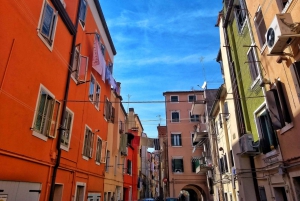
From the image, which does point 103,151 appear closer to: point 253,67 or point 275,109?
point 253,67

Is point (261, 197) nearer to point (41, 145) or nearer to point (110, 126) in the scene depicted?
point (41, 145)

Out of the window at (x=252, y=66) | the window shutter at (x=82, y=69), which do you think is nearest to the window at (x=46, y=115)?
the window shutter at (x=82, y=69)

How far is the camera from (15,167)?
639cm

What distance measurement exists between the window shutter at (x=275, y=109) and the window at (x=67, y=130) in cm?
836

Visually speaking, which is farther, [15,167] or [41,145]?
[41,145]

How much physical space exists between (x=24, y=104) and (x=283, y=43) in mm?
8120

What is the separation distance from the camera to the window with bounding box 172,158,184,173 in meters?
29.6

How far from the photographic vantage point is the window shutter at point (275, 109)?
749 centimetres

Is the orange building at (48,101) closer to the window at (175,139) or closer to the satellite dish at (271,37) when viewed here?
the satellite dish at (271,37)

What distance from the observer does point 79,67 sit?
1155 centimetres

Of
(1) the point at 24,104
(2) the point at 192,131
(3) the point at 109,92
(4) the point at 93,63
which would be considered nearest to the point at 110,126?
(3) the point at 109,92

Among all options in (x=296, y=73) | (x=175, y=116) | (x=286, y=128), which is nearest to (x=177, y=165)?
(x=175, y=116)

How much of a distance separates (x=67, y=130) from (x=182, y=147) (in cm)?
2306

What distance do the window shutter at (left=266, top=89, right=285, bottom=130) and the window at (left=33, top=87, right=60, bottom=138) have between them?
8237 mm
